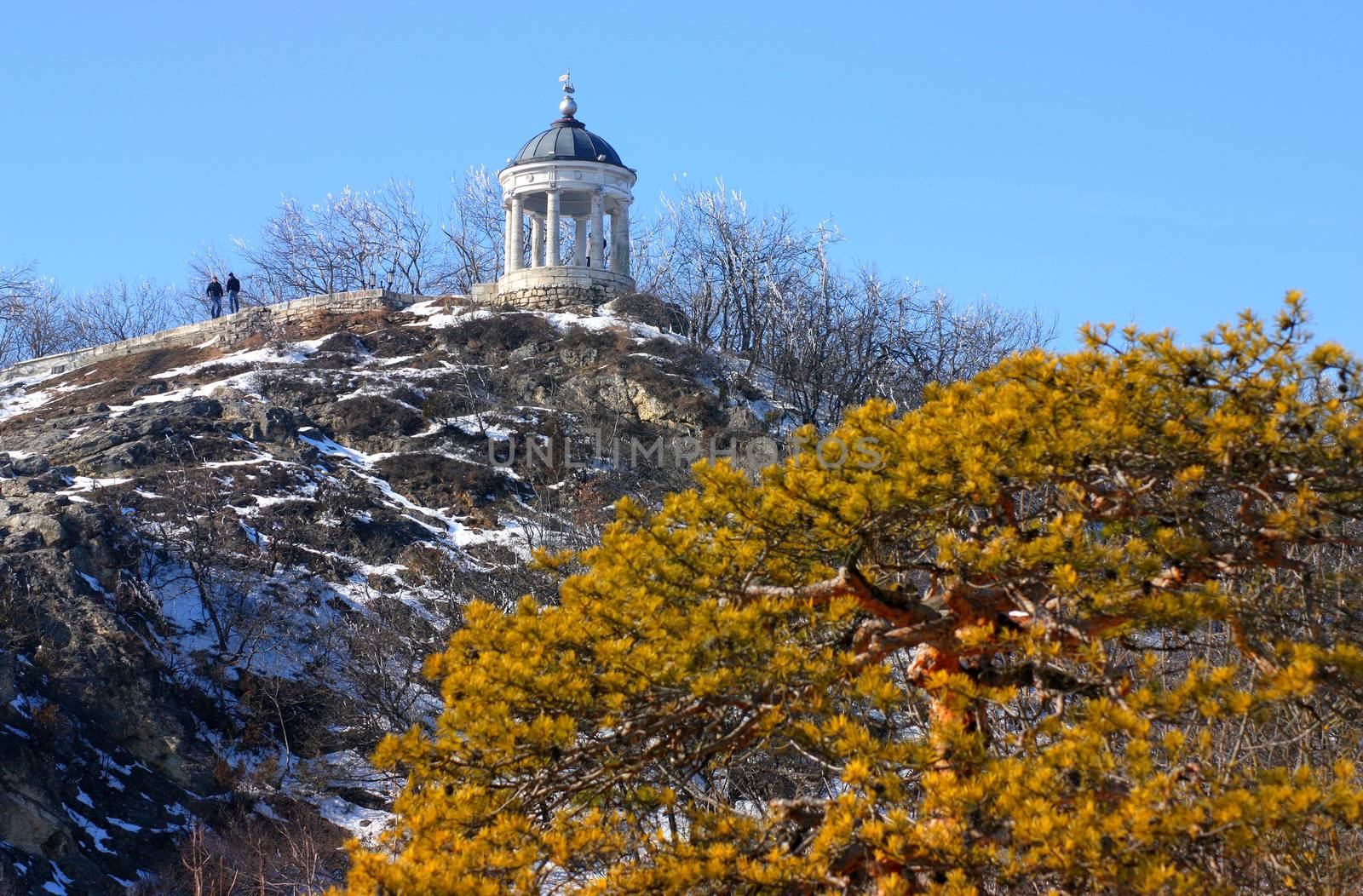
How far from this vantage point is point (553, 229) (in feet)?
122

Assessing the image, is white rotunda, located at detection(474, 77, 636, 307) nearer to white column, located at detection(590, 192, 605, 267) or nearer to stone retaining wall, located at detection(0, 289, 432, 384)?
white column, located at detection(590, 192, 605, 267)

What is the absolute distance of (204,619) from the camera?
20156 millimetres

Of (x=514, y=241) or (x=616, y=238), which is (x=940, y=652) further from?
(x=616, y=238)

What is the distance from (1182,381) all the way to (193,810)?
45.6 feet

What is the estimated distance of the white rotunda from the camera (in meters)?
35.8

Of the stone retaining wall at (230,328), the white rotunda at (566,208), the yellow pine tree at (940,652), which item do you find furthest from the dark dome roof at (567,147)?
the yellow pine tree at (940,652)

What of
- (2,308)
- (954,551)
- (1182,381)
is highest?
(2,308)

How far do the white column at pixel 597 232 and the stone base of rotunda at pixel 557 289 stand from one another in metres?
0.32

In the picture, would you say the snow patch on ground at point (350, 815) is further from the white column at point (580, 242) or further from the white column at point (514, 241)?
the white column at point (580, 242)

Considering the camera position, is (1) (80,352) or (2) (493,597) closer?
(2) (493,597)

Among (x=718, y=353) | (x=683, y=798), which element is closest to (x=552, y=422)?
Answer: (x=718, y=353)

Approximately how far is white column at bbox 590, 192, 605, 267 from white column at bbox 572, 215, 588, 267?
106 centimetres

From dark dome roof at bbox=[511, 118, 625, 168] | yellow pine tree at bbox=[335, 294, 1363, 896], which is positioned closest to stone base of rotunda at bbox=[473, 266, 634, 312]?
dark dome roof at bbox=[511, 118, 625, 168]

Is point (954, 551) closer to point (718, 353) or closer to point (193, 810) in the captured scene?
point (193, 810)
